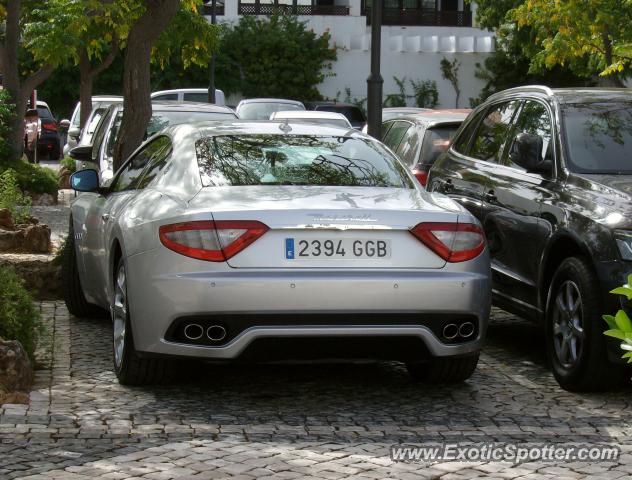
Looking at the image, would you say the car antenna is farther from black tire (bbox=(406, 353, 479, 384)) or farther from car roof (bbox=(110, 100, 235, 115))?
car roof (bbox=(110, 100, 235, 115))

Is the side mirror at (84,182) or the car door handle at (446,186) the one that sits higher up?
the side mirror at (84,182)

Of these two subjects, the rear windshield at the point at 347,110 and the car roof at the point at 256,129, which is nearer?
the car roof at the point at 256,129

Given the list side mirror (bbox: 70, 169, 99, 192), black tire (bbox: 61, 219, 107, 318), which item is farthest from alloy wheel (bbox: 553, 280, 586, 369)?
black tire (bbox: 61, 219, 107, 318)

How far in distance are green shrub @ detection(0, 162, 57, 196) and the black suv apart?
38.9ft

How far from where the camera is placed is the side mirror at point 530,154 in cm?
880

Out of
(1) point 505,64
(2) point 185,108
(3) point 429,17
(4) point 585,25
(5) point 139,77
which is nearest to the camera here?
(5) point 139,77

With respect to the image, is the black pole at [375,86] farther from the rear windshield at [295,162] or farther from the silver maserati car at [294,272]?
the silver maserati car at [294,272]

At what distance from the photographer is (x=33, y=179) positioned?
21.7 meters

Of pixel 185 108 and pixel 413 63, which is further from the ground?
pixel 185 108

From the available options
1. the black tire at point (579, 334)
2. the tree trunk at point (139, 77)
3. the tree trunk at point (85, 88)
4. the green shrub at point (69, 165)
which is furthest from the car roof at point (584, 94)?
the tree trunk at point (85, 88)

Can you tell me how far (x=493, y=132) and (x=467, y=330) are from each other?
3.17 metres

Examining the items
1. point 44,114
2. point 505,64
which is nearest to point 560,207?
point 44,114

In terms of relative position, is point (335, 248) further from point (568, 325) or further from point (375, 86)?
point (375, 86)

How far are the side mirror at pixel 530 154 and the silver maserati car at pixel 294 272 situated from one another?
3.41 feet
